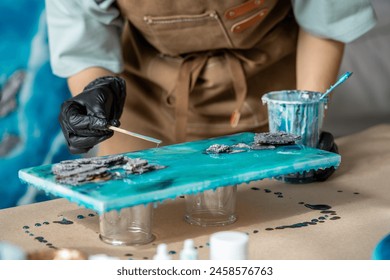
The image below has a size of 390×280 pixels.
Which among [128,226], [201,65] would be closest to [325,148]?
[201,65]

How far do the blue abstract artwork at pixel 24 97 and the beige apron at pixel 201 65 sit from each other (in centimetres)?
51

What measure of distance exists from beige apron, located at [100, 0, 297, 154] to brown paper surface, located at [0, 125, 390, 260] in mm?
343

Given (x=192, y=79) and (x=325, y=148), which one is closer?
(x=325, y=148)

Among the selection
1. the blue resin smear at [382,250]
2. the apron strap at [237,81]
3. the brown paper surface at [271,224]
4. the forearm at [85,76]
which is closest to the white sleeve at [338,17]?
the apron strap at [237,81]

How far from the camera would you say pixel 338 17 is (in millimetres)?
1501

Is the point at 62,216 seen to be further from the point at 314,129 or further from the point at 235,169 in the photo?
the point at 314,129

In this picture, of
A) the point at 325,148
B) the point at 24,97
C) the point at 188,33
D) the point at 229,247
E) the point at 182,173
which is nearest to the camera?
the point at 229,247

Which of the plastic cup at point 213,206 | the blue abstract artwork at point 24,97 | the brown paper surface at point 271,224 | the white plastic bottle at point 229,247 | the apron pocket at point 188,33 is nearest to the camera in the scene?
the white plastic bottle at point 229,247

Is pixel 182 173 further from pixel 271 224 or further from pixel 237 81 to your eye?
pixel 237 81

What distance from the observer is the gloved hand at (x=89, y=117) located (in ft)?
4.10

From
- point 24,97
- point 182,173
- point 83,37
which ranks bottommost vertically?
point 24,97

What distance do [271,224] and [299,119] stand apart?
10.9 inches

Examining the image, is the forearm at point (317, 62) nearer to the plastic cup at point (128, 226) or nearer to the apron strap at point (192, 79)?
the apron strap at point (192, 79)
